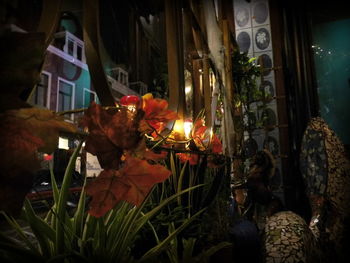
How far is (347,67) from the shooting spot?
2.28 m

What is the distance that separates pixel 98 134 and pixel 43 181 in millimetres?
268

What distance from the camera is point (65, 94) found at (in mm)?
2697

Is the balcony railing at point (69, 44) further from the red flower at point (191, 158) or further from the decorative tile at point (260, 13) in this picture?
Result: the red flower at point (191, 158)

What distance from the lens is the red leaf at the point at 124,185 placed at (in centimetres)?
28

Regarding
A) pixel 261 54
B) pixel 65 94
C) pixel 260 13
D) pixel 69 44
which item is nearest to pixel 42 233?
pixel 65 94

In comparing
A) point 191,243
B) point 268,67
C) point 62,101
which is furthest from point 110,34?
point 191,243

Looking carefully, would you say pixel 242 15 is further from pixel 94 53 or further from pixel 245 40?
pixel 94 53

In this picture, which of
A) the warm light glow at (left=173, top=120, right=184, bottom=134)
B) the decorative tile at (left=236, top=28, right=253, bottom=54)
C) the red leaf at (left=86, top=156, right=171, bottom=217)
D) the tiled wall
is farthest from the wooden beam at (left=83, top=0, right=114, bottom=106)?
the decorative tile at (left=236, top=28, right=253, bottom=54)

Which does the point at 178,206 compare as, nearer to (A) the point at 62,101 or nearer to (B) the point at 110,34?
(B) the point at 110,34

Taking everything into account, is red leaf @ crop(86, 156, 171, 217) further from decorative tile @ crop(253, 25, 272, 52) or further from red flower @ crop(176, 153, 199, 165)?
decorative tile @ crop(253, 25, 272, 52)

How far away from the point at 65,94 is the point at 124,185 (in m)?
2.70

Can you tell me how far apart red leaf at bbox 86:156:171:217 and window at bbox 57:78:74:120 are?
253 centimetres

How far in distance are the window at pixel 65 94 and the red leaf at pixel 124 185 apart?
2.53 m

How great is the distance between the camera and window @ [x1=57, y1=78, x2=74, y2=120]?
261 centimetres
